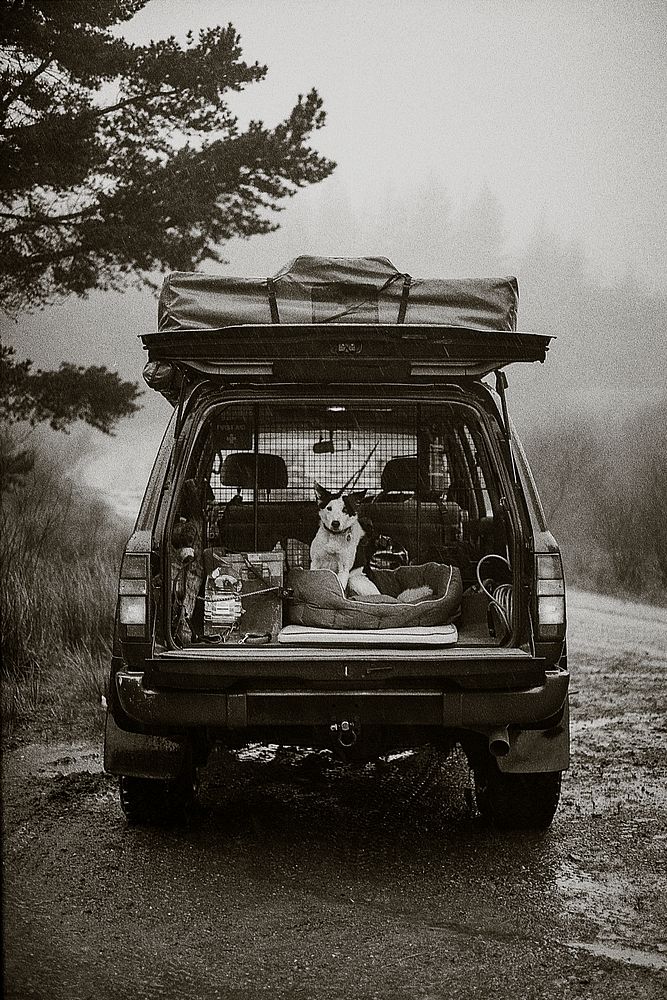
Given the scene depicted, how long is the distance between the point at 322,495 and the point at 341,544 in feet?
0.82

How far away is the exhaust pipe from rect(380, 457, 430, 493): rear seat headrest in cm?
143

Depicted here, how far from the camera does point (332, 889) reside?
321cm

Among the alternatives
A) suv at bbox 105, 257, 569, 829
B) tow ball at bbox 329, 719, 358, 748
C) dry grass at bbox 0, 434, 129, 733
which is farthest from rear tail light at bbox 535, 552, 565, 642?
dry grass at bbox 0, 434, 129, 733

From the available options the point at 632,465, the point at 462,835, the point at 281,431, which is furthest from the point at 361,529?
the point at 632,465

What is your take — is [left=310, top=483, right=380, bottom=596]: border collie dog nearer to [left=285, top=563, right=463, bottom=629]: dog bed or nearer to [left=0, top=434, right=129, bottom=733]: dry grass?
[left=285, top=563, right=463, bottom=629]: dog bed

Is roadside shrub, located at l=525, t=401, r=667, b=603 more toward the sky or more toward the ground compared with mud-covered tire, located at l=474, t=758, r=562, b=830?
more toward the sky

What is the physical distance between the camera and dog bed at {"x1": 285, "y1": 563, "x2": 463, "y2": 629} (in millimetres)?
3697

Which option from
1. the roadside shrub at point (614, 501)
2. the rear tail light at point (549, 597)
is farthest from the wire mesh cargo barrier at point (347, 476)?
the roadside shrub at point (614, 501)

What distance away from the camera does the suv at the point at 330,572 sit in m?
3.27

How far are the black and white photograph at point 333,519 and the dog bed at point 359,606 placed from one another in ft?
0.05

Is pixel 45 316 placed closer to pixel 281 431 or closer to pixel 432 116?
pixel 432 116

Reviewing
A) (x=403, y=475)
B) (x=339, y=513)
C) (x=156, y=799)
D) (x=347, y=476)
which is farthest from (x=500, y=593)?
(x=156, y=799)

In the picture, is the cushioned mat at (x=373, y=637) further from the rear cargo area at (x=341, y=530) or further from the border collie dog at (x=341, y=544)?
the border collie dog at (x=341, y=544)

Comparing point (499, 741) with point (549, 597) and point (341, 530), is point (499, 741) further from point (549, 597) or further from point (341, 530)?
point (341, 530)
